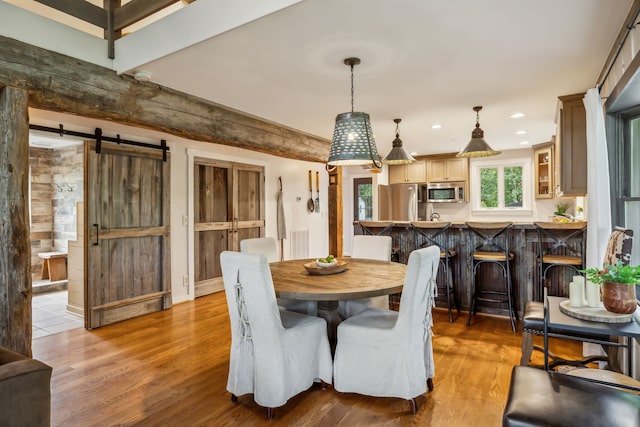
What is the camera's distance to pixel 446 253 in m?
4.00

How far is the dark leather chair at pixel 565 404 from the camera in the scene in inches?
48.6

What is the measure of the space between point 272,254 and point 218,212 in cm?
209

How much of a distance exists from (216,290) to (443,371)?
3631mm

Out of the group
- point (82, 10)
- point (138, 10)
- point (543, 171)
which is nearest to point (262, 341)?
point (138, 10)

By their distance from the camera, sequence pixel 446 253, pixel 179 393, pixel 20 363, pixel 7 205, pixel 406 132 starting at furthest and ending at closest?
1. pixel 406 132
2. pixel 446 253
3. pixel 179 393
4. pixel 7 205
5. pixel 20 363

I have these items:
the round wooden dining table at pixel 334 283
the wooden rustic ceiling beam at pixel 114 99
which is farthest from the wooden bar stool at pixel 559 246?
the wooden rustic ceiling beam at pixel 114 99

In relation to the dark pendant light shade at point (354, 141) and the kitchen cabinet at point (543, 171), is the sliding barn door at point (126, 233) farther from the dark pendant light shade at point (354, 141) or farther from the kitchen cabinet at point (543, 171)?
the kitchen cabinet at point (543, 171)

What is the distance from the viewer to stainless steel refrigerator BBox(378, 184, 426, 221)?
Result: 23.3 feet

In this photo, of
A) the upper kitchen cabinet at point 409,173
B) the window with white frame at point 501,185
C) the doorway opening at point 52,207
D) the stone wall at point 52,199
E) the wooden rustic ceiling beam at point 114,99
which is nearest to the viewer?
the wooden rustic ceiling beam at point 114,99

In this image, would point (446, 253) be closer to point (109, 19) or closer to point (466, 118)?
Result: point (466, 118)

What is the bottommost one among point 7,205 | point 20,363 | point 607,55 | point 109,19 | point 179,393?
point 179,393

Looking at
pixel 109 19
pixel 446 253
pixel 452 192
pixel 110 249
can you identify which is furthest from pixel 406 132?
pixel 110 249

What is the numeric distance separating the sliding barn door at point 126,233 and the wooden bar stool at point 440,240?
3.13 metres

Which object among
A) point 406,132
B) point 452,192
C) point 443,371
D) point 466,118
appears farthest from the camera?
point 452,192
